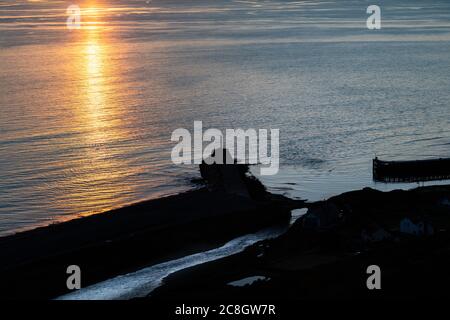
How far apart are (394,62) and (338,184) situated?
189 feet

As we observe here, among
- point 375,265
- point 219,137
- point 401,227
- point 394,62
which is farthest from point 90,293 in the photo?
point 394,62

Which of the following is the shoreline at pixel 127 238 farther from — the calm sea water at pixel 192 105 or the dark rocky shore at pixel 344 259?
the calm sea water at pixel 192 105

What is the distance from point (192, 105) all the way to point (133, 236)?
38.8m

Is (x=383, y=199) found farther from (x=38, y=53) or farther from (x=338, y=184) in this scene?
(x=38, y=53)

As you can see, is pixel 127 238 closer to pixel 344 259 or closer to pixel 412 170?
pixel 344 259

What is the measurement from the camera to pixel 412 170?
157 feet

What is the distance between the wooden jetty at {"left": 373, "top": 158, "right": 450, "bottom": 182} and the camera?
47.2 m

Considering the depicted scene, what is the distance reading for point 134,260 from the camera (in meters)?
35.0

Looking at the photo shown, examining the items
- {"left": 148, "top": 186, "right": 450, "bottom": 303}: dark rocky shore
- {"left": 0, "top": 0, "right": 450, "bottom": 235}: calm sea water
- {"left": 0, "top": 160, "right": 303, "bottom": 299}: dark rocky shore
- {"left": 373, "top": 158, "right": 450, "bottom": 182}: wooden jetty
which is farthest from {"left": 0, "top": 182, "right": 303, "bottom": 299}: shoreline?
{"left": 373, "top": 158, "right": 450, "bottom": 182}: wooden jetty

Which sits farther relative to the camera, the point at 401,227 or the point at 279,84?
the point at 279,84

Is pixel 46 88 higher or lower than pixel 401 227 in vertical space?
higher

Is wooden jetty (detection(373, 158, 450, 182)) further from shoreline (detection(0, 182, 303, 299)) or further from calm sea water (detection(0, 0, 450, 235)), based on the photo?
shoreline (detection(0, 182, 303, 299))

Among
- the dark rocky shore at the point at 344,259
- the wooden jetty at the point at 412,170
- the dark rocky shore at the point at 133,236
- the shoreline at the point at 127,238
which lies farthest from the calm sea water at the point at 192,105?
the dark rocky shore at the point at 344,259

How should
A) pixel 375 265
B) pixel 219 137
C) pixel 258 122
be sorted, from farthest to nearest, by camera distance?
pixel 258 122, pixel 219 137, pixel 375 265
